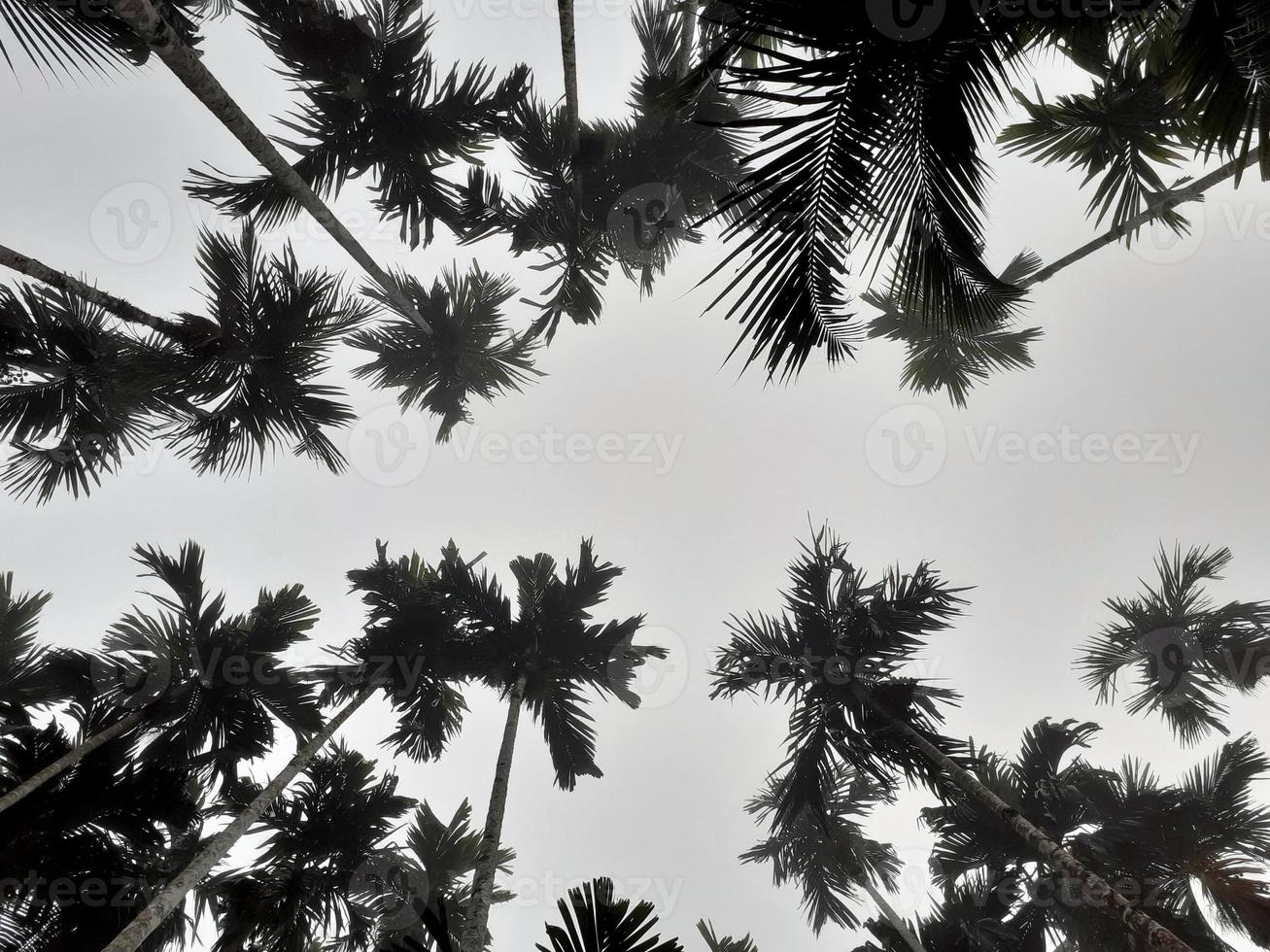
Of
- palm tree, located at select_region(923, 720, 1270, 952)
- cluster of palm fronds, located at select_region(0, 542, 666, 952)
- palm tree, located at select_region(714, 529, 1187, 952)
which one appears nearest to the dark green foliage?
cluster of palm fronds, located at select_region(0, 542, 666, 952)

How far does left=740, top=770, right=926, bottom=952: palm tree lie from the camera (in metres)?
10.4

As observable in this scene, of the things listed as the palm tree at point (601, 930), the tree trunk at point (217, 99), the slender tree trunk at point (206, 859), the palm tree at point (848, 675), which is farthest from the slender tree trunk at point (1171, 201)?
the slender tree trunk at point (206, 859)

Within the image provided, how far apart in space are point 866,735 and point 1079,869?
2.89 meters

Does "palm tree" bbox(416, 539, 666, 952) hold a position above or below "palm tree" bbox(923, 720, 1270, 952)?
above

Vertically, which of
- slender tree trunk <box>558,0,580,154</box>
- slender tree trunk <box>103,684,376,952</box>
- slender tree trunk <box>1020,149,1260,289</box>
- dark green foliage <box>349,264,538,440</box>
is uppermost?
dark green foliage <box>349,264,538,440</box>

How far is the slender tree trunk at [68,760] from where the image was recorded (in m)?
5.98

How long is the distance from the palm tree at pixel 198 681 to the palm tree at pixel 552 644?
2516 mm

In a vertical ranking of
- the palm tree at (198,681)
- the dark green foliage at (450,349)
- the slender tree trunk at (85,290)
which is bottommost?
the palm tree at (198,681)

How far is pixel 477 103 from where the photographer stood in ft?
28.8

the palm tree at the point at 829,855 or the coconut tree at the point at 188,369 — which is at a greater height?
the coconut tree at the point at 188,369

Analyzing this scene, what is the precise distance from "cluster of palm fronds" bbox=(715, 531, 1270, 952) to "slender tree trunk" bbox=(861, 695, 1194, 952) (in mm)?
32

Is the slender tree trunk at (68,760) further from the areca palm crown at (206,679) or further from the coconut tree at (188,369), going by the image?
the coconut tree at (188,369)

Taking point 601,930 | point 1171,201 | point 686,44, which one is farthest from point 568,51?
point 601,930

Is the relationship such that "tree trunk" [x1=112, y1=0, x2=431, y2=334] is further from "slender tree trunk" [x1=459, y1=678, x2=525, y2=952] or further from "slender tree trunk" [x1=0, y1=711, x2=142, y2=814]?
"slender tree trunk" [x1=459, y1=678, x2=525, y2=952]
